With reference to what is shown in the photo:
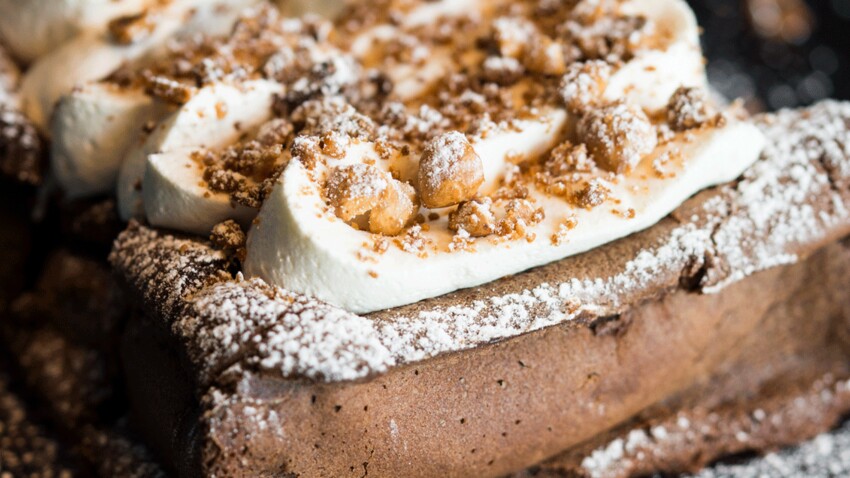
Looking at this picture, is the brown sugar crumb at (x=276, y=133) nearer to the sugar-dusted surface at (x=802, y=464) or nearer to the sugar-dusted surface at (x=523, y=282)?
the sugar-dusted surface at (x=523, y=282)

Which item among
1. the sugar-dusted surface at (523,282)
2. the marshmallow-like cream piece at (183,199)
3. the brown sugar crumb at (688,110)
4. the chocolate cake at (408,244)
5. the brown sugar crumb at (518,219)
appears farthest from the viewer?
the brown sugar crumb at (688,110)

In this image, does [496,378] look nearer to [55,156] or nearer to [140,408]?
[140,408]

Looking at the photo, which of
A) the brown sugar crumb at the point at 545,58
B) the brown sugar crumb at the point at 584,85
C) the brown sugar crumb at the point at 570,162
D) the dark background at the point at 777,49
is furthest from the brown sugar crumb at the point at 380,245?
the dark background at the point at 777,49

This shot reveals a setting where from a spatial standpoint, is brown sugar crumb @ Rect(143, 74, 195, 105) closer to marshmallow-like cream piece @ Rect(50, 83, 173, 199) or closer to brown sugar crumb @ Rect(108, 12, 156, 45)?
marshmallow-like cream piece @ Rect(50, 83, 173, 199)

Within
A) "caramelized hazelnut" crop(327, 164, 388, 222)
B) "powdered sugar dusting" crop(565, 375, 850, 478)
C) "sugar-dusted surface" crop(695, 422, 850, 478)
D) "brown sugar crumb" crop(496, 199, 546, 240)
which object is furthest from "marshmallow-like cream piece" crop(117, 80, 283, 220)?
"sugar-dusted surface" crop(695, 422, 850, 478)

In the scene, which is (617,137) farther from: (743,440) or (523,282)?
(743,440)

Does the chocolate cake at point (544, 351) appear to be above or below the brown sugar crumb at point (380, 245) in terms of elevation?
below
